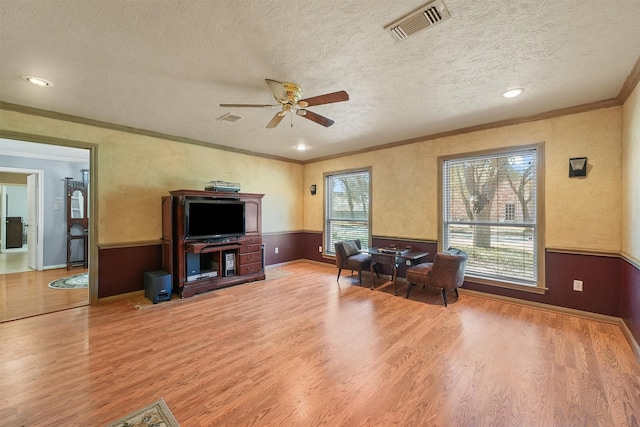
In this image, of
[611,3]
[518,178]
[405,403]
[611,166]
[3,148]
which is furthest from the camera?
[3,148]

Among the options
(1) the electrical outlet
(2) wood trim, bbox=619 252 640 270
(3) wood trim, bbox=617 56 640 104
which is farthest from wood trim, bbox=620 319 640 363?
(3) wood trim, bbox=617 56 640 104

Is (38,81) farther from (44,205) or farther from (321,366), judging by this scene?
(44,205)

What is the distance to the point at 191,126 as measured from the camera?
13.2 feet

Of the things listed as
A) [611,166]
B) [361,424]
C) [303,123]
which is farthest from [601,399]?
[303,123]

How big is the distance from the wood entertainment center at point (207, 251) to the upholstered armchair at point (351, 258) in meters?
1.50

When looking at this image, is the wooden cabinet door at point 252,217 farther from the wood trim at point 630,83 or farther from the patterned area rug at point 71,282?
the wood trim at point 630,83

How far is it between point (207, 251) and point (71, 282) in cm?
281

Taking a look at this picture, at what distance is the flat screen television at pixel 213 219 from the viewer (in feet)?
13.5

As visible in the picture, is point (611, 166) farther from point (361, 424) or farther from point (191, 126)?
point (191, 126)

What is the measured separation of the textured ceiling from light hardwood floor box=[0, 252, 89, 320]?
2619 mm

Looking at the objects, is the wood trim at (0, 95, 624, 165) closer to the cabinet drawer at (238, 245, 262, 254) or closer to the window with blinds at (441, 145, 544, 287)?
the window with blinds at (441, 145, 544, 287)

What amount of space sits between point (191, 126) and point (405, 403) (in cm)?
430

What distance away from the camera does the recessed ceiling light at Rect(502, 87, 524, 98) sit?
283 cm

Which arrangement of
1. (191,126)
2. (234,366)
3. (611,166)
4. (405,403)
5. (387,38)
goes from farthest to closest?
(191,126), (611,166), (234,366), (387,38), (405,403)
